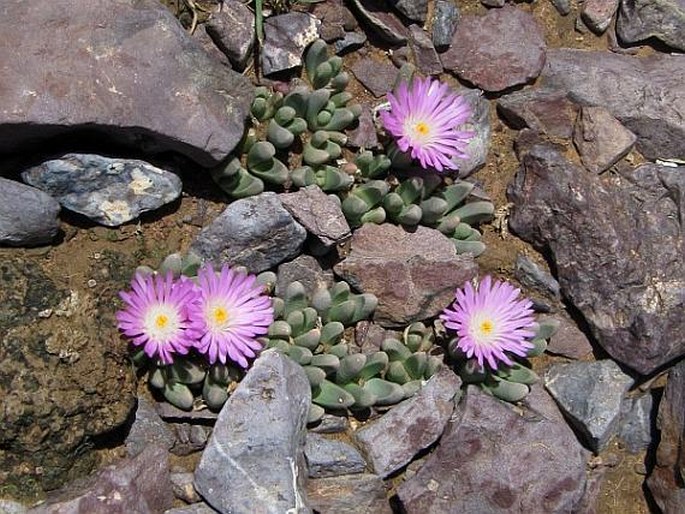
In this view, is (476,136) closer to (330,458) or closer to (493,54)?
(493,54)

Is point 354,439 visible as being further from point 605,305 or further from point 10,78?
point 10,78

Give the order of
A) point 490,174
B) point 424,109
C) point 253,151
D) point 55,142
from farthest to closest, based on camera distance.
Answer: point 490,174 → point 424,109 → point 253,151 → point 55,142

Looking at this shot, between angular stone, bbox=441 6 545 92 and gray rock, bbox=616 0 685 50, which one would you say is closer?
angular stone, bbox=441 6 545 92

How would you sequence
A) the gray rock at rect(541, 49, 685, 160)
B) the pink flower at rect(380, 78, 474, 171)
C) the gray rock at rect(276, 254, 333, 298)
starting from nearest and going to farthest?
the gray rock at rect(276, 254, 333, 298)
the pink flower at rect(380, 78, 474, 171)
the gray rock at rect(541, 49, 685, 160)

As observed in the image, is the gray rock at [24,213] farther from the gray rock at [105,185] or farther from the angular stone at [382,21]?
the angular stone at [382,21]

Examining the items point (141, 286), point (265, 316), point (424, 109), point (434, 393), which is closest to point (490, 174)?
point (424, 109)

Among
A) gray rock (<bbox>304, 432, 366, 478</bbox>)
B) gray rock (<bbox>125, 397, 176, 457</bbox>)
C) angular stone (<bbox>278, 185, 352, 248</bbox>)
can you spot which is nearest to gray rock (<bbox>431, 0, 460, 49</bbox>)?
angular stone (<bbox>278, 185, 352, 248</bbox>)

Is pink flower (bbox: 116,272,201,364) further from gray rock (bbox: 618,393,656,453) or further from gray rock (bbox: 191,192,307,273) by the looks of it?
gray rock (bbox: 618,393,656,453)
